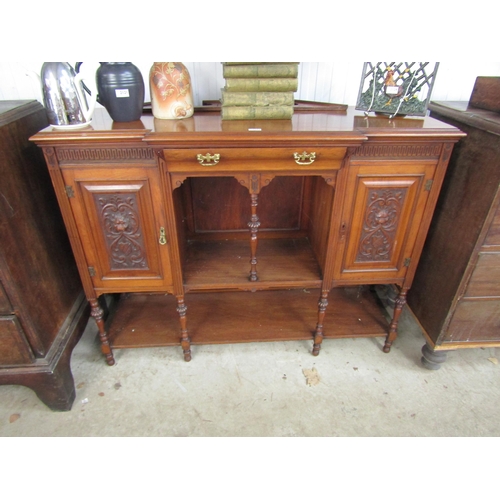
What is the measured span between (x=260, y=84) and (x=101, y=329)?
Answer: 1302mm

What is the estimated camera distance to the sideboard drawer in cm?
123

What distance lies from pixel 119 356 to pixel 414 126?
5.73 feet

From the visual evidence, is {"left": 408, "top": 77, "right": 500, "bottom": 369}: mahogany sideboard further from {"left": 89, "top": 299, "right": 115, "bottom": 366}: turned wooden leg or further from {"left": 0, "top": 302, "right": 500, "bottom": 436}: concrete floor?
{"left": 89, "top": 299, "right": 115, "bottom": 366}: turned wooden leg

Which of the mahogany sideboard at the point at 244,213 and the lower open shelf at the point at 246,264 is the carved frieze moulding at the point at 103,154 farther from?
the lower open shelf at the point at 246,264

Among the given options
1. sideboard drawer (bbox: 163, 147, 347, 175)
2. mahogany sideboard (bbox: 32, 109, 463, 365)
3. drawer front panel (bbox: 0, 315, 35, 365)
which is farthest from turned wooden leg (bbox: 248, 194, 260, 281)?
drawer front panel (bbox: 0, 315, 35, 365)

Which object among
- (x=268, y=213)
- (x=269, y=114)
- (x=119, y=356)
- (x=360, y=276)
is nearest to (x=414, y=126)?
(x=269, y=114)

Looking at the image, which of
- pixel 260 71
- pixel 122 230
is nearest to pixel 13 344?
pixel 122 230

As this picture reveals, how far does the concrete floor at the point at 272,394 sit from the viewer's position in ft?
4.92

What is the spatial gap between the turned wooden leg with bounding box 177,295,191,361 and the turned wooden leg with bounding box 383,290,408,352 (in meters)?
1.03

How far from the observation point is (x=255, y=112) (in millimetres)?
1368

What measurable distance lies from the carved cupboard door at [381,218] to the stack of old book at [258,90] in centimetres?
37

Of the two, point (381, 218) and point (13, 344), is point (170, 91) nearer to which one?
point (381, 218)
